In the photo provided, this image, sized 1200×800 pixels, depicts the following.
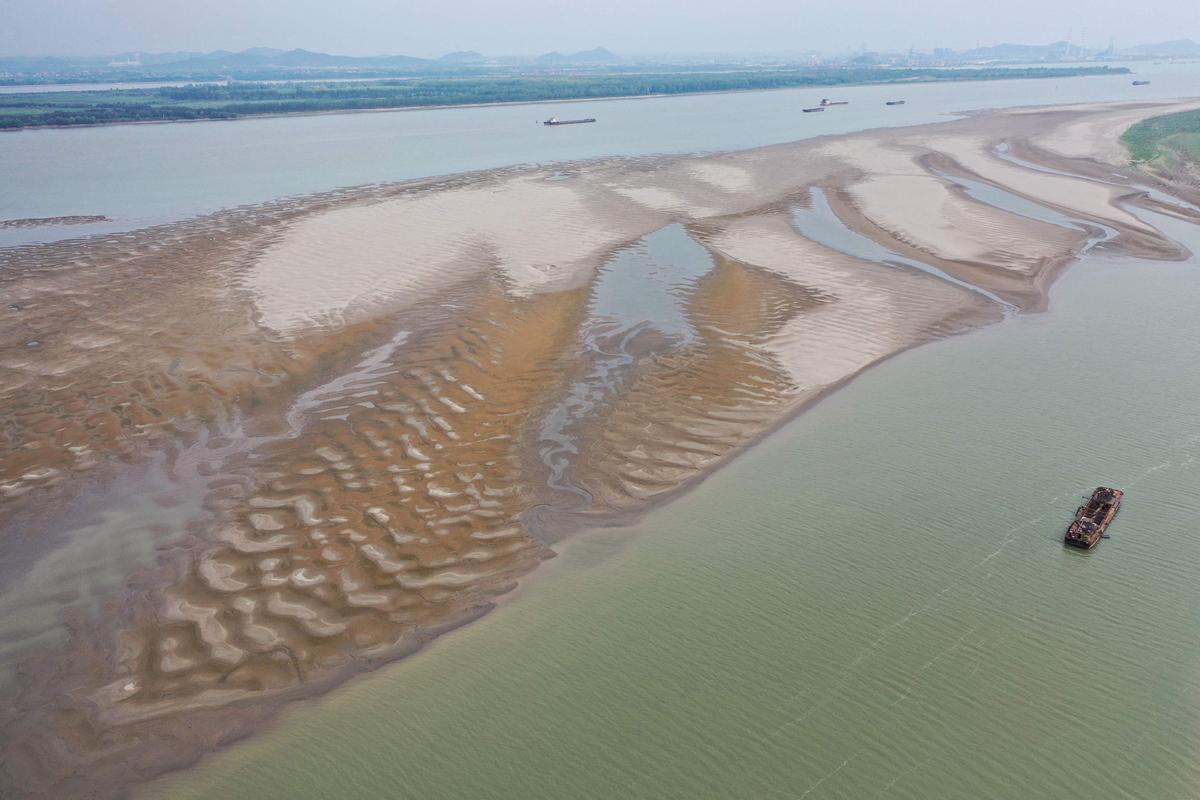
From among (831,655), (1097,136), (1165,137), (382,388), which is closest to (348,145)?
(382,388)

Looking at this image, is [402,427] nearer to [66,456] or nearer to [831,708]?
[66,456]

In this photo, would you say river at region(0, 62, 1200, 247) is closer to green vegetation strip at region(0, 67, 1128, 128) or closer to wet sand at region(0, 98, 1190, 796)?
green vegetation strip at region(0, 67, 1128, 128)

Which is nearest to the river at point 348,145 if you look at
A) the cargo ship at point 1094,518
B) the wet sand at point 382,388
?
the wet sand at point 382,388

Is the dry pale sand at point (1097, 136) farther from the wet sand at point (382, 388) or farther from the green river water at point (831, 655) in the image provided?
the green river water at point (831, 655)

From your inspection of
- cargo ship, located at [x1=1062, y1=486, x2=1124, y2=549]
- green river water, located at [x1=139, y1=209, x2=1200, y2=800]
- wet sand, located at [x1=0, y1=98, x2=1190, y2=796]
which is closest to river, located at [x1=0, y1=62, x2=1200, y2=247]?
wet sand, located at [x1=0, y1=98, x2=1190, y2=796]

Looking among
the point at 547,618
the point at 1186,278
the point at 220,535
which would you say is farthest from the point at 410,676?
the point at 1186,278
